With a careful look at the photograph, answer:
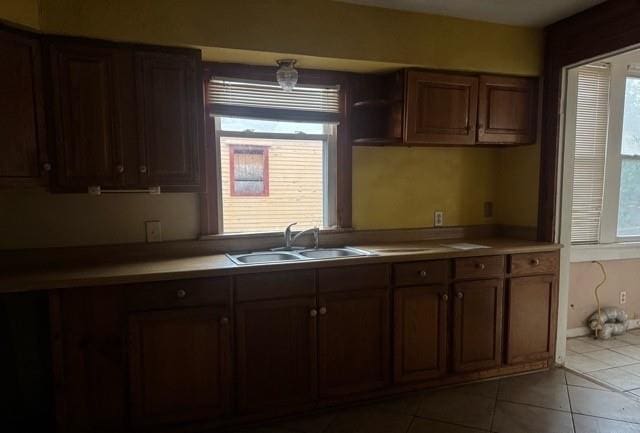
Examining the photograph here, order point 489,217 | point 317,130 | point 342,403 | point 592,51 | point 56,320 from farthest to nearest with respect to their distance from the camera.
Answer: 1. point 489,217
2. point 317,130
3. point 592,51
4. point 342,403
5. point 56,320

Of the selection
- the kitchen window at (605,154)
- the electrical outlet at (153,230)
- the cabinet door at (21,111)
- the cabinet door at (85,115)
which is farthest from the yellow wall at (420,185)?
the cabinet door at (21,111)

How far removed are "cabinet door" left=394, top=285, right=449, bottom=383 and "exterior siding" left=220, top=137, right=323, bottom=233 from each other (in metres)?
0.85

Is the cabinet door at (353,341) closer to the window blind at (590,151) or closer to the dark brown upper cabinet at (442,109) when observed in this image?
the dark brown upper cabinet at (442,109)

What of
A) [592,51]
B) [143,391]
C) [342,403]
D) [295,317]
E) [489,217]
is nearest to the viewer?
[143,391]

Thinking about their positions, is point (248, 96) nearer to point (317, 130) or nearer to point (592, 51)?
point (317, 130)

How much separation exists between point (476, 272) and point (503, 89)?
51.5 inches

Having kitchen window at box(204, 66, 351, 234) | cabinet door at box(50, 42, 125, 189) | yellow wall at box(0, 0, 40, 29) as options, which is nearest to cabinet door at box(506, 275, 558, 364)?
kitchen window at box(204, 66, 351, 234)

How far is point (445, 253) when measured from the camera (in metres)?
2.50

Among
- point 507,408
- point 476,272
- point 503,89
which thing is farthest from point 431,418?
point 503,89

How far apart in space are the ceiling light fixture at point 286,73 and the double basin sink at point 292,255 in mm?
1041

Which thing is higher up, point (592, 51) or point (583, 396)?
point (592, 51)

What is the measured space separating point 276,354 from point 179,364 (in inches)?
19.5

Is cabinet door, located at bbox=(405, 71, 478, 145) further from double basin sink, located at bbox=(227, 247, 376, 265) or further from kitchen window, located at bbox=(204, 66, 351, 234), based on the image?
double basin sink, located at bbox=(227, 247, 376, 265)

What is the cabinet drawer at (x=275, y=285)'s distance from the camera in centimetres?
210
